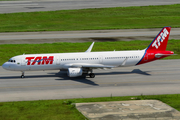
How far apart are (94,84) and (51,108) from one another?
11.5m

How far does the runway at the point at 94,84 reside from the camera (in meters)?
41.2


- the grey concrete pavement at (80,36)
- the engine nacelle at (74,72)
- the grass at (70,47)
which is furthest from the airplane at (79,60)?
the grey concrete pavement at (80,36)

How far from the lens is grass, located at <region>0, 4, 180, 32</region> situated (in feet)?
300

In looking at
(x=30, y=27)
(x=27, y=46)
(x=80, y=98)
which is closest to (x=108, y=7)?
(x=30, y=27)

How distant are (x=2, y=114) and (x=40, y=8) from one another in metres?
87.8

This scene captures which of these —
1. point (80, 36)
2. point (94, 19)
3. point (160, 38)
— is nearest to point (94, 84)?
point (160, 38)

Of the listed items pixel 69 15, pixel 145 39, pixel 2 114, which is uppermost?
pixel 69 15

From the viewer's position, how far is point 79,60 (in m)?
48.8

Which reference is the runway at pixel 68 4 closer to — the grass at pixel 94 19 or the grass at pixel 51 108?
the grass at pixel 94 19

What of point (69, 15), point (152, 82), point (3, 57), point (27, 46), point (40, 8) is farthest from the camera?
point (40, 8)

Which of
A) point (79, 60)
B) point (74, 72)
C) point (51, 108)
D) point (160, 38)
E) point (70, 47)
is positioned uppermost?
point (160, 38)

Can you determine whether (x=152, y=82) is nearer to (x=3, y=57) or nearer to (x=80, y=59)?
(x=80, y=59)

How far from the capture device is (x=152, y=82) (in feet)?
152

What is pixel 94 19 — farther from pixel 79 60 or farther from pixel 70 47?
pixel 79 60
